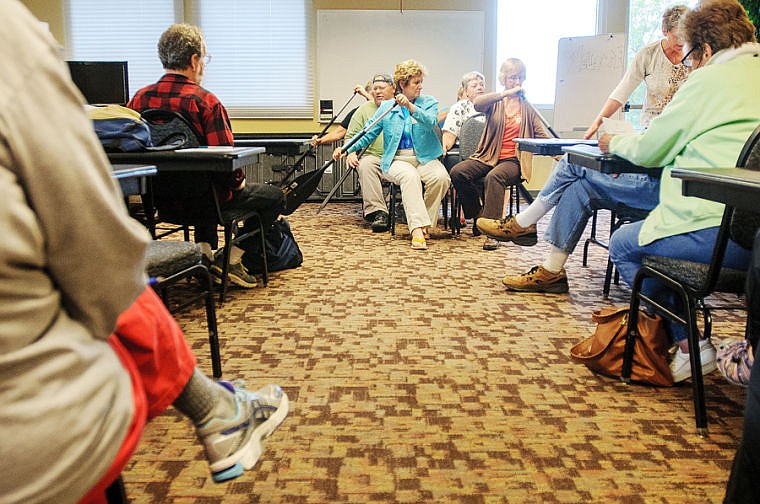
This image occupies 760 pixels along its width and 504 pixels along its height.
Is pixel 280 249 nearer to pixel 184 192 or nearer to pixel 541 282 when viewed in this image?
pixel 184 192

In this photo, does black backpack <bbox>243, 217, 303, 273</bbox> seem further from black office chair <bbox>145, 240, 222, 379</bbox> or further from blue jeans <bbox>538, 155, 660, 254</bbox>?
black office chair <bbox>145, 240, 222, 379</bbox>

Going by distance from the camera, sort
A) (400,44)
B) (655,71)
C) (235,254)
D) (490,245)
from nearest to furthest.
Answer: (235,254) < (655,71) < (490,245) < (400,44)

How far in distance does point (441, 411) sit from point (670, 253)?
79cm

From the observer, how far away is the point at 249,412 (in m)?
1.14

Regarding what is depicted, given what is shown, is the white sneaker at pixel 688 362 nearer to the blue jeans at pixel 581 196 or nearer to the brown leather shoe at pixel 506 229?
the blue jeans at pixel 581 196

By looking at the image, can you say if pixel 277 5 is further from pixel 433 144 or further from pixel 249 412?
pixel 249 412

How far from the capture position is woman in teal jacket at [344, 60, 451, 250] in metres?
4.81

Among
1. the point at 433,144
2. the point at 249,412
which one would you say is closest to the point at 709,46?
the point at 249,412

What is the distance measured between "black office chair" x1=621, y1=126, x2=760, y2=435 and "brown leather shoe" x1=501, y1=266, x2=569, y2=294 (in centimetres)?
119

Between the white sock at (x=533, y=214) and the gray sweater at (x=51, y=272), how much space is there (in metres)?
2.69

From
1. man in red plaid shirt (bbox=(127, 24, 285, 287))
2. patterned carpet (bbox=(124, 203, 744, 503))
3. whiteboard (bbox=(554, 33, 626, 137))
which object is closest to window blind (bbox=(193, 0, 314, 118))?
whiteboard (bbox=(554, 33, 626, 137))

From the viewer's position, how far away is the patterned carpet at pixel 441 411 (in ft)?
4.75

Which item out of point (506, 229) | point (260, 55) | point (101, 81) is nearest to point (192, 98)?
point (101, 81)

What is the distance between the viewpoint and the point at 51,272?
0.63m
